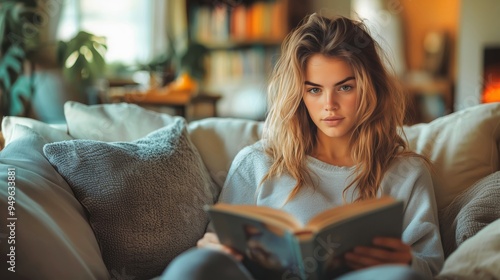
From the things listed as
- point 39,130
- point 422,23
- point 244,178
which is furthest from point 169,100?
point 422,23

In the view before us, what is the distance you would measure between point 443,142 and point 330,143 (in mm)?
359

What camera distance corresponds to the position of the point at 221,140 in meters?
1.77

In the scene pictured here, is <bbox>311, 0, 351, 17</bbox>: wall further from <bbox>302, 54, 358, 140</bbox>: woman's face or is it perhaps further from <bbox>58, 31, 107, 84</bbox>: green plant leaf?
<bbox>302, 54, 358, 140</bbox>: woman's face

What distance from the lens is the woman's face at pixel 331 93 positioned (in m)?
1.45

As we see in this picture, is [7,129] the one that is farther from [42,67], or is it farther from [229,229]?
[42,67]

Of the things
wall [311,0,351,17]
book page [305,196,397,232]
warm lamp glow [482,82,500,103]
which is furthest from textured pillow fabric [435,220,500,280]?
wall [311,0,351,17]

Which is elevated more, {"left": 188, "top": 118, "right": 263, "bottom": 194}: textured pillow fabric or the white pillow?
the white pillow

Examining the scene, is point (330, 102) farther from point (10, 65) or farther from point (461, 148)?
point (10, 65)

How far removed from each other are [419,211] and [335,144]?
0.29 meters

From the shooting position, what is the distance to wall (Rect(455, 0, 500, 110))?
3.93 metres

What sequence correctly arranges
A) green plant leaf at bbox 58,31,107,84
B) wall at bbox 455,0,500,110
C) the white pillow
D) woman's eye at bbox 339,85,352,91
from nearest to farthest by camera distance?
1. woman's eye at bbox 339,85,352,91
2. the white pillow
3. green plant leaf at bbox 58,31,107,84
4. wall at bbox 455,0,500,110

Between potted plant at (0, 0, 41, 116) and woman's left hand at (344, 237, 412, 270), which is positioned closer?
woman's left hand at (344, 237, 412, 270)

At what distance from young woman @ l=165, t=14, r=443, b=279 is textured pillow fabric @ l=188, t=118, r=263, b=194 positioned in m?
0.15

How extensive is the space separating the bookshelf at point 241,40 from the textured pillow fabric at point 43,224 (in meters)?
3.45
